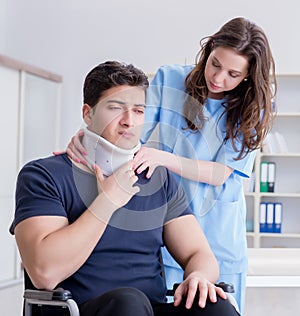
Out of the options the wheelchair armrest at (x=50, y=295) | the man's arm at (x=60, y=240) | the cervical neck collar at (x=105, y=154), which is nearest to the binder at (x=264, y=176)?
the cervical neck collar at (x=105, y=154)

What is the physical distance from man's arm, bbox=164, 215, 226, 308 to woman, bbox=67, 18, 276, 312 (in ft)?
0.60

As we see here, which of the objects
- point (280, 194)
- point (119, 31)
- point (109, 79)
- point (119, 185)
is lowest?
point (280, 194)

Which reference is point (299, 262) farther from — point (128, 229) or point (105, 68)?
point (105, 68)

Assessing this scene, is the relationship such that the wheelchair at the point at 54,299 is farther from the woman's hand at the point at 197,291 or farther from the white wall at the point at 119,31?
the white wall at the point at 119,31

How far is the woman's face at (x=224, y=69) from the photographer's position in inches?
79.7

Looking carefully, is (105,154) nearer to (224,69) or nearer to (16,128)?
(224,69)

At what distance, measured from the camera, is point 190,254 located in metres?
1.92

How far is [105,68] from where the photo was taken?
191 cm

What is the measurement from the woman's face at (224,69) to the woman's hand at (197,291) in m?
0.58

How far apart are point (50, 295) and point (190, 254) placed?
0.42 metres

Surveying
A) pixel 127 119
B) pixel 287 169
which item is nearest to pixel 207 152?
pixel 127 119

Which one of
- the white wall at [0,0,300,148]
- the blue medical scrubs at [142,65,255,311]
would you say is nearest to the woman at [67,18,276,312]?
the blue medical scrubs at [142,65,255,311]

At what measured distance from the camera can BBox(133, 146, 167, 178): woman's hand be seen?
6.23 ft

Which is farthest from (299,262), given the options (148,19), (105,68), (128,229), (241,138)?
(148,19)
